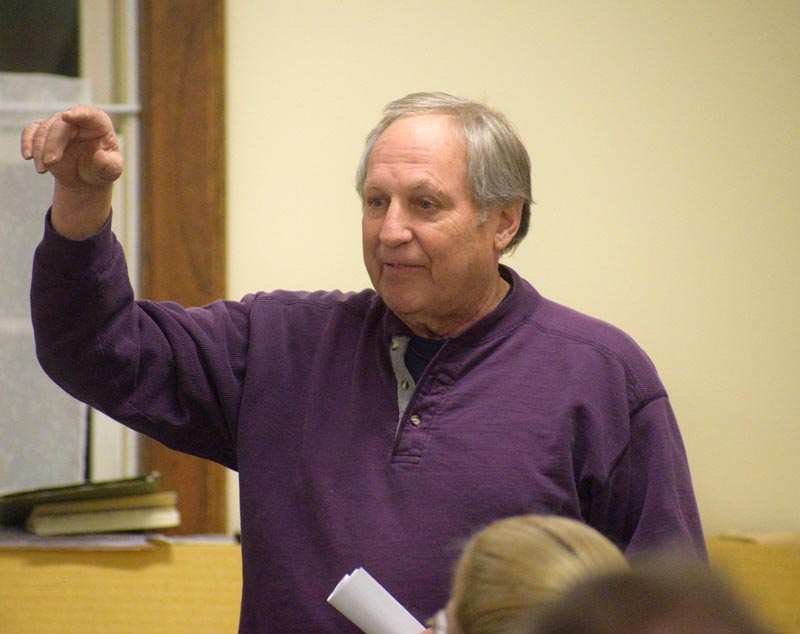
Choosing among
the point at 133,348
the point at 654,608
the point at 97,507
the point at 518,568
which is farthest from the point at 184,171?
the point at 654,608

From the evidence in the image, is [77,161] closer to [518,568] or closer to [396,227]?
[396,227]

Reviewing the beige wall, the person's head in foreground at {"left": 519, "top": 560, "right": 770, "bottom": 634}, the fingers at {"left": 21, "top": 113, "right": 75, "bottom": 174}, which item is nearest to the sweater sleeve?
the fingers at {"left": 21, "top": 113, "right": 75, "bottom": 174}

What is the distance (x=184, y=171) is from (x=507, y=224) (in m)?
1.01

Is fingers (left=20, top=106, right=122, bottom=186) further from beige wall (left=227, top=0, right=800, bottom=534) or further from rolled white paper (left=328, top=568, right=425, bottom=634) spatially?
beige wall (left=227, top=0, right=800, bottom=534)

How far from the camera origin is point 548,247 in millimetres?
2514

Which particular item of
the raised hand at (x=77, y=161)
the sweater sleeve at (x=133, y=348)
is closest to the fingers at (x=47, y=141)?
the raised hand at (x=77, y=161)

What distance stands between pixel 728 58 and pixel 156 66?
1366mm

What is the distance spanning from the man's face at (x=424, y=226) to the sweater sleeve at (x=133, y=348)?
278 mm

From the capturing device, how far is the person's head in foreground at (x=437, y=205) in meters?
1.57

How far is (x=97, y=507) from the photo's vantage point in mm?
2170

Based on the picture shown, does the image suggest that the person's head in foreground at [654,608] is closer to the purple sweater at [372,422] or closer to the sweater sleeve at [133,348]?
the purple sweater at [372,422]

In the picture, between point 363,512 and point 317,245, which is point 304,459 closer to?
point 363,512

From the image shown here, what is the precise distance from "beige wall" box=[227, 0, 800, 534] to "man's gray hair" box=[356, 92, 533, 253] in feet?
2.71

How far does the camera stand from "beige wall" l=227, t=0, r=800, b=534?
2.47m
